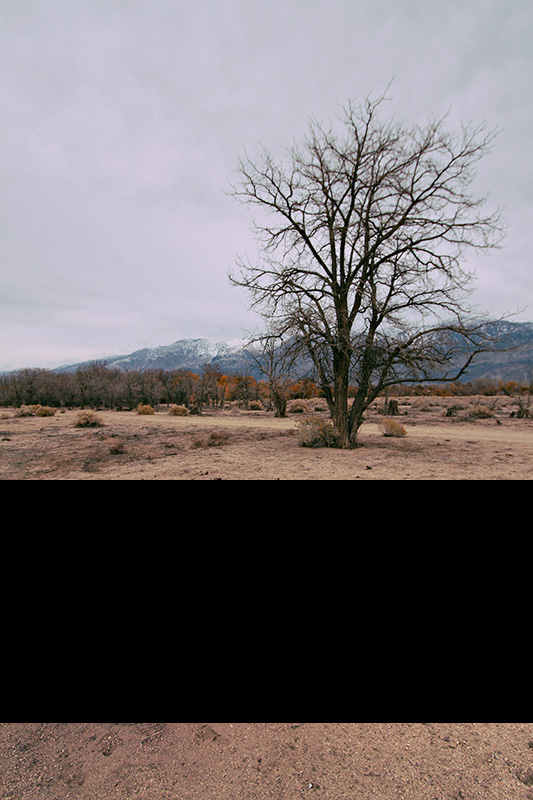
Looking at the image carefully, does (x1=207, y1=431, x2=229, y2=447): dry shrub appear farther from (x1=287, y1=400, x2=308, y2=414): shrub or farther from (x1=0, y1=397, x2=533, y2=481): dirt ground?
(x1=287, y1=400, x2=308, y2=414): shrub

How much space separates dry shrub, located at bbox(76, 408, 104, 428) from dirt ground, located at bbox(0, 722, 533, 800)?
13.4 metres

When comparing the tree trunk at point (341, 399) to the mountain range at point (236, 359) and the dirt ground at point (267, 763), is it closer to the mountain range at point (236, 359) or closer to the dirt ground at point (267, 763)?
the mountain range at point (236, 359)

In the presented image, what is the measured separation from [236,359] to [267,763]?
19.5 meters

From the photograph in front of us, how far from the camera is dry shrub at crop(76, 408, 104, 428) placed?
13531 mm

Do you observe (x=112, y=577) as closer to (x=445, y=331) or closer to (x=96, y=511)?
(x=96, y=511)

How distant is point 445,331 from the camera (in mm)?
9703

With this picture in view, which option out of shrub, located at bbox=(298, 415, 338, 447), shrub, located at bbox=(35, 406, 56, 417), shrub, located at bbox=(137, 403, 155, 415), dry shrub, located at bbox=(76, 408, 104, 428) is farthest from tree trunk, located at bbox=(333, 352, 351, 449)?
shrub, located at bbox=(35, 406, 56, 417)

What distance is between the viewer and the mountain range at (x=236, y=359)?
30.7ft

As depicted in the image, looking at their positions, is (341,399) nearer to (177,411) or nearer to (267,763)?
(177,411)

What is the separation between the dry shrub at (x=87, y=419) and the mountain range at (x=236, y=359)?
6.15 feet

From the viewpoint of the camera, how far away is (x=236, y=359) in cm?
2039

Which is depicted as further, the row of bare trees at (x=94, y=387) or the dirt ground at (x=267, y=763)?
the row of bare trees at (x=94, y=387)

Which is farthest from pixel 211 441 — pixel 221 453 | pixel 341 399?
pixel 341 399

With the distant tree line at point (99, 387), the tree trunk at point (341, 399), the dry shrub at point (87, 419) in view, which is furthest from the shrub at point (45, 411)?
the tree trunk at point (341, 399)
